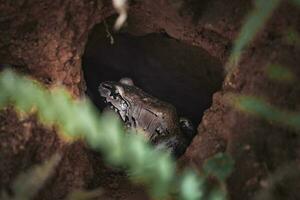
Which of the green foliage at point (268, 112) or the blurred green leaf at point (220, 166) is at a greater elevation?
the green foliage at point (268, 112)

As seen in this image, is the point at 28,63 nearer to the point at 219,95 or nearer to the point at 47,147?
the point at 47,147

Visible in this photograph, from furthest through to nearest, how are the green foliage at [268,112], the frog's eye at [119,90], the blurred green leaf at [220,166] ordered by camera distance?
1. the frog's eye at [119,90]
2. the blurred green leaf at [220,166]
3. the green foliage at [268,112]

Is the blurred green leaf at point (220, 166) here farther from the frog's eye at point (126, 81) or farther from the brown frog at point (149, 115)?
the frog's eye at point (126, 81)

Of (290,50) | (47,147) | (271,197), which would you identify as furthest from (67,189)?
(290,50)

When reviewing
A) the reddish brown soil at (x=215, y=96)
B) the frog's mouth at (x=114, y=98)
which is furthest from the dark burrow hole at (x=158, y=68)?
the reddish brown soil at (x=215, y=96)

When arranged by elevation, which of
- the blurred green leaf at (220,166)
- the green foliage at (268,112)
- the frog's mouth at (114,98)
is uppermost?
the green foliage at (268,112)

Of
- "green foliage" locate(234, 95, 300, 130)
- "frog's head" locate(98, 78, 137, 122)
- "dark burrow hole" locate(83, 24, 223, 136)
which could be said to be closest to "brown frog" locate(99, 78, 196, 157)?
"frog's head" locate(98, 78, 137, 122)

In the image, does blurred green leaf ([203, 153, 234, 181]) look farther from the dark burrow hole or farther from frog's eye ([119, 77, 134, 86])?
frog's eye ([119, 77, 134, 86])
